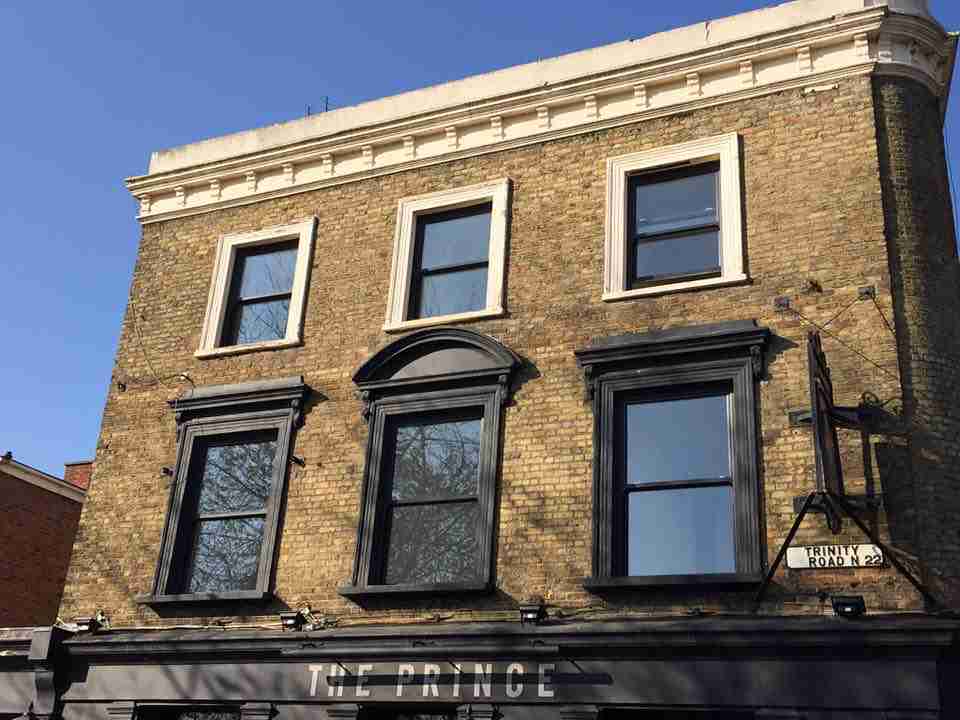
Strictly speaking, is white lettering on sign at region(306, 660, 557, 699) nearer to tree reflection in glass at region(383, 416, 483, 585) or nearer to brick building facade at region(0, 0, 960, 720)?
brick building facade at region(0, 0, 960, 720)

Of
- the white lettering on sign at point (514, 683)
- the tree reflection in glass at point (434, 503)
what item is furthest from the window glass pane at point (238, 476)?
the white lettering on sign at point (514, 683)

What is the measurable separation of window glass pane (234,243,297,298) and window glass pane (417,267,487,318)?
2.06 metres

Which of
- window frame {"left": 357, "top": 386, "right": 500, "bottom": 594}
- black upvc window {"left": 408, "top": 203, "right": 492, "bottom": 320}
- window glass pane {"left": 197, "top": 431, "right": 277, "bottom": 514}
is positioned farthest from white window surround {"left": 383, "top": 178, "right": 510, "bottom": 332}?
window glass pane {"left": 197, "top": 431, "right": 277, "bottom": 514}

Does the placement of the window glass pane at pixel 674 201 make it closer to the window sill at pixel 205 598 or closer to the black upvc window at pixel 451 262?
the black upvc window at pixel 451 262

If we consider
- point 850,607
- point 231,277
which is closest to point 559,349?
point 850,607

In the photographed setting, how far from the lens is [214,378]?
14.9 metres

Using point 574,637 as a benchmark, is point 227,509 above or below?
above

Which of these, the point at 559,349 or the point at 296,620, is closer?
the point at 296,620

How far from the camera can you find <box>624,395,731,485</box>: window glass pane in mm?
11711

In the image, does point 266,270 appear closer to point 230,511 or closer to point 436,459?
point 230,511

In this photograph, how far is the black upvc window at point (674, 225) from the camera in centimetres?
1295

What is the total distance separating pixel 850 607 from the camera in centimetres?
1008

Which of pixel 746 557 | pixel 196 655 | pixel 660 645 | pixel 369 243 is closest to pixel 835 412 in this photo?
pixel 746 557

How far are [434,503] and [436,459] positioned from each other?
52 centimetres
